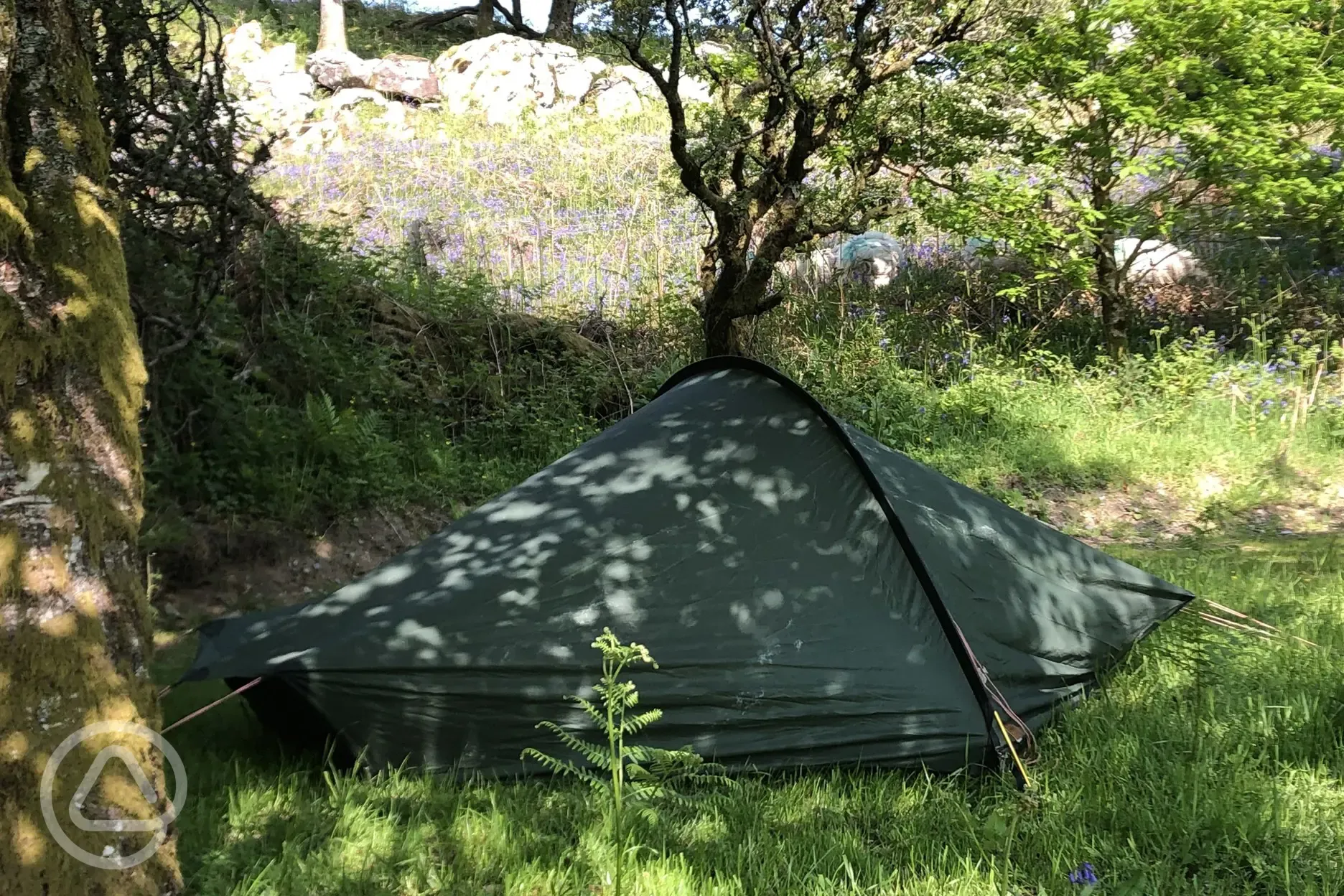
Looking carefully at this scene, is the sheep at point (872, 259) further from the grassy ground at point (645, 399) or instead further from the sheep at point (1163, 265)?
A: the sheep at point (1163, 265)

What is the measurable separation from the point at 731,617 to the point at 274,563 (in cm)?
300

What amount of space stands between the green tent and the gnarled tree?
7.33ft

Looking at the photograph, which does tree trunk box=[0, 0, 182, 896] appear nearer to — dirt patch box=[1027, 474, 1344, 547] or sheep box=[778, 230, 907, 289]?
dirt patch box=[1027, 474, 1344, 547]

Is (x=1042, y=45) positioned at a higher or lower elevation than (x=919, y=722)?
higher

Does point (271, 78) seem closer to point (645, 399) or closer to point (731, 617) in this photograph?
point (645, 399)

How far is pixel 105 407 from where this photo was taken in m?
1.91

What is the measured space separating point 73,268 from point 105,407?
29 centimetres

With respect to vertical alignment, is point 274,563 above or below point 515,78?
below

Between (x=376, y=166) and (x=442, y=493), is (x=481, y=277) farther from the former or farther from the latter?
(x=376, y=166)

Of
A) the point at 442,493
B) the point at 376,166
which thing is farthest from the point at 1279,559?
the point at 376,166

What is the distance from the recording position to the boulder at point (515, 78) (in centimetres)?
1395

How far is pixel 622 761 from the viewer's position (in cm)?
207

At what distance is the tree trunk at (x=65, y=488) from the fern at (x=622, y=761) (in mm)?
817

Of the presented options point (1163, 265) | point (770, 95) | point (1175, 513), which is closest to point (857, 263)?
point (1163, 265)
